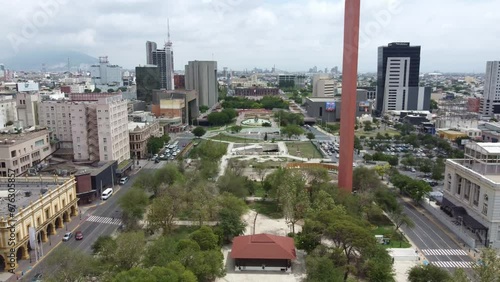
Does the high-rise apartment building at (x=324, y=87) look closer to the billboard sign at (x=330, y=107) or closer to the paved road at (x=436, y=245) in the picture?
the billboard sign at (x=330, y=107)

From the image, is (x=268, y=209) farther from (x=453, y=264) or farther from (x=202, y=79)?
(x=202, y=79)

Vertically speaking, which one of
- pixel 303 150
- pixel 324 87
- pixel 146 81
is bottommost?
pixel 303 150

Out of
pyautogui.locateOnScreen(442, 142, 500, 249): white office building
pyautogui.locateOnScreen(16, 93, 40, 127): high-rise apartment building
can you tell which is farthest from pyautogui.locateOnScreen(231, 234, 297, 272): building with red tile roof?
pyautogui.locateOnScreen(16, 93, 40, 127): high-rise apartment building

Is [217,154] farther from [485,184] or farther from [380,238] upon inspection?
[485,184]

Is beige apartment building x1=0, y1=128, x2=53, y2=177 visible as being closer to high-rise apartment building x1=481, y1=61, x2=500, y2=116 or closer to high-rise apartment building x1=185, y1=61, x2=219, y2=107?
high-rise apartment building x1=185, y1=61, x2=219, y2=107

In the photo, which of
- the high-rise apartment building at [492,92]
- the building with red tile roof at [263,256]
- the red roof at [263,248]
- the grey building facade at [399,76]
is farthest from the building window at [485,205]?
the grey building facade at [399,76]

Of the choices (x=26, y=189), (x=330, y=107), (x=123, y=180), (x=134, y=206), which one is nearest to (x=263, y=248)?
(x=134, y=206)
